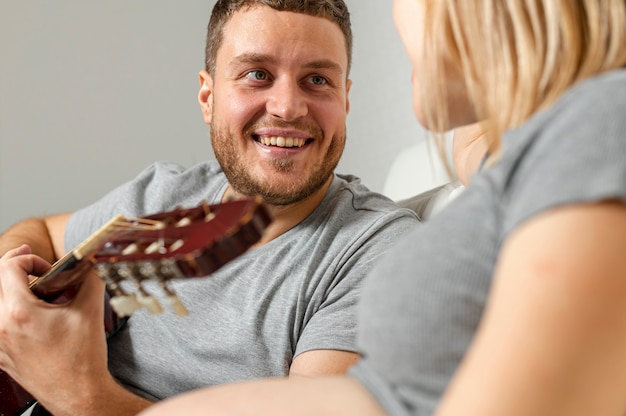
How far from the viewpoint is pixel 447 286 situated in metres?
0.63

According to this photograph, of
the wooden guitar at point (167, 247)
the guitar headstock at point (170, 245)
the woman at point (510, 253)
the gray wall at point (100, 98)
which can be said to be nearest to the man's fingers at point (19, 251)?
the wooden guitar at point (167, 247)

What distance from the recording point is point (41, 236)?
1.87 meters

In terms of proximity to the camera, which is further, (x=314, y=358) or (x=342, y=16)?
(x=342, y=16)

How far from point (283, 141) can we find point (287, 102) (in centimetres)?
8

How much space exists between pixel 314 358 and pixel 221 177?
0.68 metres

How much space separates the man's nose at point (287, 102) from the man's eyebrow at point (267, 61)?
52 mm

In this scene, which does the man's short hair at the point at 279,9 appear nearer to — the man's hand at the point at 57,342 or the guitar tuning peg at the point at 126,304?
the man's hand at the point at 57,342

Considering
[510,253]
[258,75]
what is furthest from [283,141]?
[510,253]

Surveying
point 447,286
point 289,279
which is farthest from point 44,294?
point 447,286

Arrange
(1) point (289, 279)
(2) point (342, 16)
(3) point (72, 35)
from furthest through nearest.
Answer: (3) point (72, 35)
(2) point (342, 16)
(1) point (289, 279)

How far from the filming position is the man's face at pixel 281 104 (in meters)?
1.58

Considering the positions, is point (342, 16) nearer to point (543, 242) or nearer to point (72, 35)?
point (543, 242)

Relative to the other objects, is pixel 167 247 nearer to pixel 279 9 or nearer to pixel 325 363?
pixel 325 363

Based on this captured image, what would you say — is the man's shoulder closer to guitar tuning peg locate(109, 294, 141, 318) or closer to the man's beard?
the man's beard
